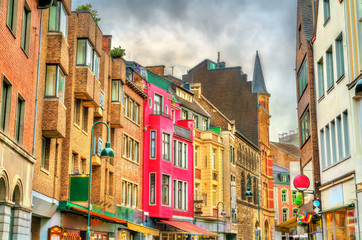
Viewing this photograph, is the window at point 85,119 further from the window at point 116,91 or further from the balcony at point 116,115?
the window at point 116,91

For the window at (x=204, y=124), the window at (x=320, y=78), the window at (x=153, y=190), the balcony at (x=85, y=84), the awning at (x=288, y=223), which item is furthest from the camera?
the window at (x=204, y=124)

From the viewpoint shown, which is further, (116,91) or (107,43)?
(107,43)

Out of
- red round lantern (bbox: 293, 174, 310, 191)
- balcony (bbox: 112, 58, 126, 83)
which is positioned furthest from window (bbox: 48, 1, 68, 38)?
red round lantern (bbox: 293, 174, 310, 191)

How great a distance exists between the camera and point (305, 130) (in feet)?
108

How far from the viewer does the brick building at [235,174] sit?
57.1 m

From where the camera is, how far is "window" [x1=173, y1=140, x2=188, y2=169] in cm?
4656

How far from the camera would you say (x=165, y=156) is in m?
44.0

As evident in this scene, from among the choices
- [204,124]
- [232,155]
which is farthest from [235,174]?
[204,124]

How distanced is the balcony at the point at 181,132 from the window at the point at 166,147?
1.91 meters

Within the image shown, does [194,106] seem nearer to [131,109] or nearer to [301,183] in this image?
[131,109]

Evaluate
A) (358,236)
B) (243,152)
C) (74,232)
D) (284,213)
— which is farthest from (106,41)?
(284,213)

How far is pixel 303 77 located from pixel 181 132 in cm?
1682

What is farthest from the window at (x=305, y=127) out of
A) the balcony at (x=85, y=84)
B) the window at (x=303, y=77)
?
the balcony at (x=85, y=84)

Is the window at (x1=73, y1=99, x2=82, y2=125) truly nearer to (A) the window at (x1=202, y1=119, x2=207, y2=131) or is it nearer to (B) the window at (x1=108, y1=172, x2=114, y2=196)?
(B) the window at (x1=108, y1=172, x2=114, y2=196)
